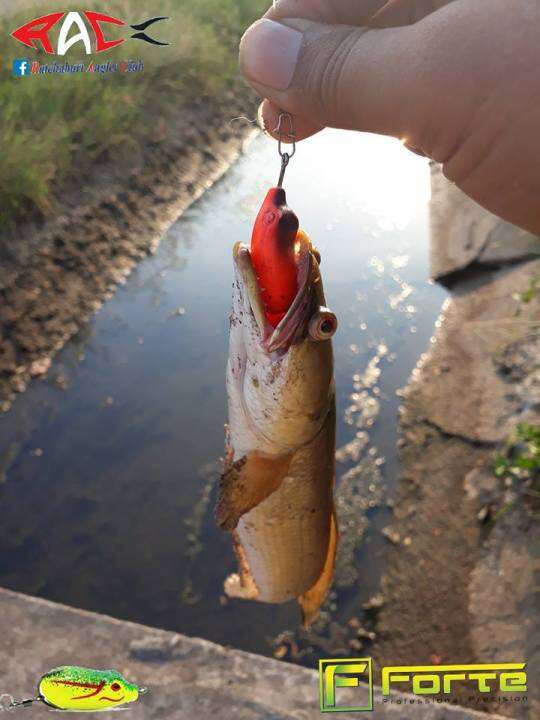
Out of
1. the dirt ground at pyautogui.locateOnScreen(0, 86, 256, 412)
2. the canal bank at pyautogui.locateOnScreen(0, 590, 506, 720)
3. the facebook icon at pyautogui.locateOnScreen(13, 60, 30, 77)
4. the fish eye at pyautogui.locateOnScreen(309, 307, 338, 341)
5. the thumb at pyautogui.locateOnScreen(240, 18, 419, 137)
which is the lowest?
the canal bank at pyautogui.locateOnScreen(0, 590, 506, 720)

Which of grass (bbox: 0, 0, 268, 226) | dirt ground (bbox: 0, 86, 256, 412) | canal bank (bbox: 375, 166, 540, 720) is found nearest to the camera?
canal bank (bbox: 375, 166, 540, 720)

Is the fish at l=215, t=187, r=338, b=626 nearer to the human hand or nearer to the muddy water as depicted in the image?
the human hand

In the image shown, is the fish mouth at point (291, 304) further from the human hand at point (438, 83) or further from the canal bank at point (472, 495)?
the canal bank at point (472, 495)

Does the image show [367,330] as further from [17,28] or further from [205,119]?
[17,28]

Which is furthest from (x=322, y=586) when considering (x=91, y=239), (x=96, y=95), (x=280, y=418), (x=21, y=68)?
(x=96, y=95)

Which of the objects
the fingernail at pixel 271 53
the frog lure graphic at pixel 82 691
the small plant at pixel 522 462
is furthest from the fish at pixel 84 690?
the small plant at pixel 522 462

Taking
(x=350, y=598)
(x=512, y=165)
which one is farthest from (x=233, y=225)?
(x=512, y=165)

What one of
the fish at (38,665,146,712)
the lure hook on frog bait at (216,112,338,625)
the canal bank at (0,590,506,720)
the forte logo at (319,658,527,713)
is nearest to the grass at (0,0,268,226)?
the canal bank at (0,590,506,720)
